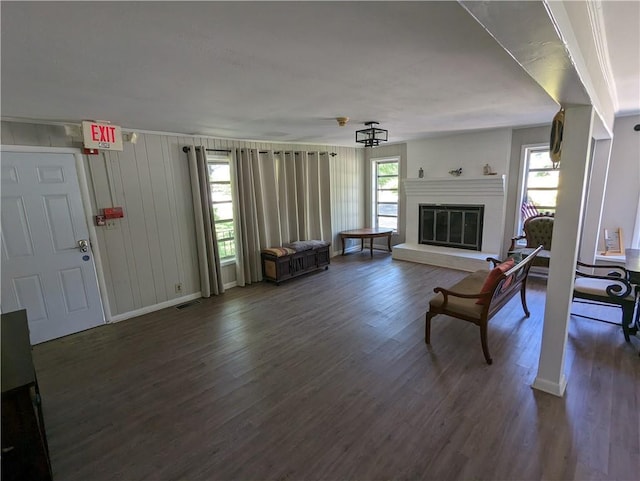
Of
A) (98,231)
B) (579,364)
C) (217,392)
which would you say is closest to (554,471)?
(579,364)

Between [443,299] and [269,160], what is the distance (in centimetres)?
355

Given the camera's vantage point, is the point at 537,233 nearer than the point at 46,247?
No

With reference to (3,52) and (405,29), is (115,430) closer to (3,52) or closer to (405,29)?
(3,52)

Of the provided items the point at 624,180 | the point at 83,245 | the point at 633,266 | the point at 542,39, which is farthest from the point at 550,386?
the point at 83,245

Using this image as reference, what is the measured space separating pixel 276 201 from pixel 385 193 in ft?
9.42

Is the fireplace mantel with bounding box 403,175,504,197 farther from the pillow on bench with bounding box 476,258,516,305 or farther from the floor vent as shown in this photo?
the floor vent

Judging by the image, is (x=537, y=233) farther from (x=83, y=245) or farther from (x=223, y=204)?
(x=83, y=245)

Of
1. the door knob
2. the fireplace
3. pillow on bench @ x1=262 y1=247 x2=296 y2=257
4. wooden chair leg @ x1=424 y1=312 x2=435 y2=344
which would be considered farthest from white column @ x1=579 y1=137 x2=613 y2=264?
the door knob

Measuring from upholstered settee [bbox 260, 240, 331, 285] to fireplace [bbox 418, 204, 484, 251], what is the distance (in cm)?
213

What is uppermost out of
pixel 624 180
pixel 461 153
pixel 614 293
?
pixel 461 153

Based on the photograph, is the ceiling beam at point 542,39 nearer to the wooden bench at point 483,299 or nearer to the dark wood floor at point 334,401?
the wooden bench at point 483,299

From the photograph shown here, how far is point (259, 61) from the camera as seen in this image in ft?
5.91

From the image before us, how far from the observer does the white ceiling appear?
1298 mm

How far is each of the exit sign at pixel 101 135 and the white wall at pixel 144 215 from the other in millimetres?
528
